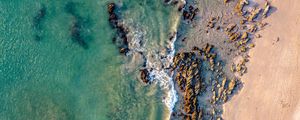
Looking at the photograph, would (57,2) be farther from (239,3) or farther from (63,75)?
(239,3)

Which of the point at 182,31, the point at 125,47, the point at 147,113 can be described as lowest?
the point at 147,113

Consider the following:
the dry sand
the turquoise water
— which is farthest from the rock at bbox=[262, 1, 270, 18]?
the turquoise water

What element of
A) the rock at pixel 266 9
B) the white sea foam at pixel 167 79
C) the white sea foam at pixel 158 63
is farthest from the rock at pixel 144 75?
the rock at pixel 266 9

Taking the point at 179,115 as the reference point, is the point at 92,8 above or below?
above

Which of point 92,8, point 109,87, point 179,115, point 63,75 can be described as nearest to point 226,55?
point 179,115

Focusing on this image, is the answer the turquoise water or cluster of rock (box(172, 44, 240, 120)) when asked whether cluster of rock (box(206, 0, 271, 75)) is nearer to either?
cluster of rock (box(172, 44, 240, 120))
